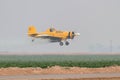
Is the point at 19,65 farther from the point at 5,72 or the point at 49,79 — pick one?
the point at 49,79

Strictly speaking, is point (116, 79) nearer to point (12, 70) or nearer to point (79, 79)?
point (79, 79)

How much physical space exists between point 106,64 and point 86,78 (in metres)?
26.2

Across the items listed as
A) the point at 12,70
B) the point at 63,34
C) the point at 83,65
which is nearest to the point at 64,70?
the point at 12,70

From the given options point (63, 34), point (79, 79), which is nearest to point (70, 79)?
point (79, 79)

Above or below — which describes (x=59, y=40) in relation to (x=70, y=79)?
below

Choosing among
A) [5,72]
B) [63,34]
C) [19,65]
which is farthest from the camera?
[63,34]

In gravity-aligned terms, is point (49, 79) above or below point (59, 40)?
above

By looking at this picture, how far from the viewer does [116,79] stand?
144 feet

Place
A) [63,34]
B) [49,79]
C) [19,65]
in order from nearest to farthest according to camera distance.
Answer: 1. [49,79]
2. [19,65]
3. [63,34]

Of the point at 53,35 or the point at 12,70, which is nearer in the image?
the point at 12,70

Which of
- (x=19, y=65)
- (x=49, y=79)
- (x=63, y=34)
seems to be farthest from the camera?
(x=63, y=34)

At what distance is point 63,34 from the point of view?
189m

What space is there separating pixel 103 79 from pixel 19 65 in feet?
88.4

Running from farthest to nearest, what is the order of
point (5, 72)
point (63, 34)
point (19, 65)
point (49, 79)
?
point (63, 34), point (19, 65), point (5, 72), point (49, 79)
